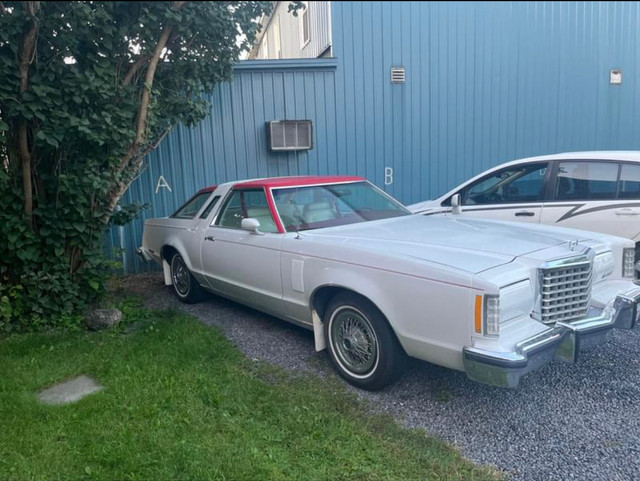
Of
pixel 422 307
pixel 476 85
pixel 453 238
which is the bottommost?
pixel 422 307

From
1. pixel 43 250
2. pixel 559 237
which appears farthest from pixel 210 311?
pixel 559 237

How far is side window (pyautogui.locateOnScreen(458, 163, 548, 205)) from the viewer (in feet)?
19.1

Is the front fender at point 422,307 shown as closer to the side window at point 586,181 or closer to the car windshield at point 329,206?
the car windshield at point 329,206

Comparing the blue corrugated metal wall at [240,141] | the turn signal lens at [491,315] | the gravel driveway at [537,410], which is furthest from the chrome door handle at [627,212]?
the blue corrugated metal wall at [240,141]

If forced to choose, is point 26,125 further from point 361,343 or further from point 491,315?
point 491,315

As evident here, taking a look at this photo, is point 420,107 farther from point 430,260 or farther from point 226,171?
point 430,260

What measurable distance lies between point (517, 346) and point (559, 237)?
4.15ft

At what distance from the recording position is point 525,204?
5801 mm

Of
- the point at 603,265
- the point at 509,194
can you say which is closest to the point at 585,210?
the point at 509,194

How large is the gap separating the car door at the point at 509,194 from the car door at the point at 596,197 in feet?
0.51

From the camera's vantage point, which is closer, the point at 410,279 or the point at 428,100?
the point at 410,279

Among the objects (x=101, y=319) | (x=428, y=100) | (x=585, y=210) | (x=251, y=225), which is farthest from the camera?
(x=428, y=100)

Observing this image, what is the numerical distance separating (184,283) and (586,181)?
15.6ft

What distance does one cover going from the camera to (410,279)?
3156 mm
